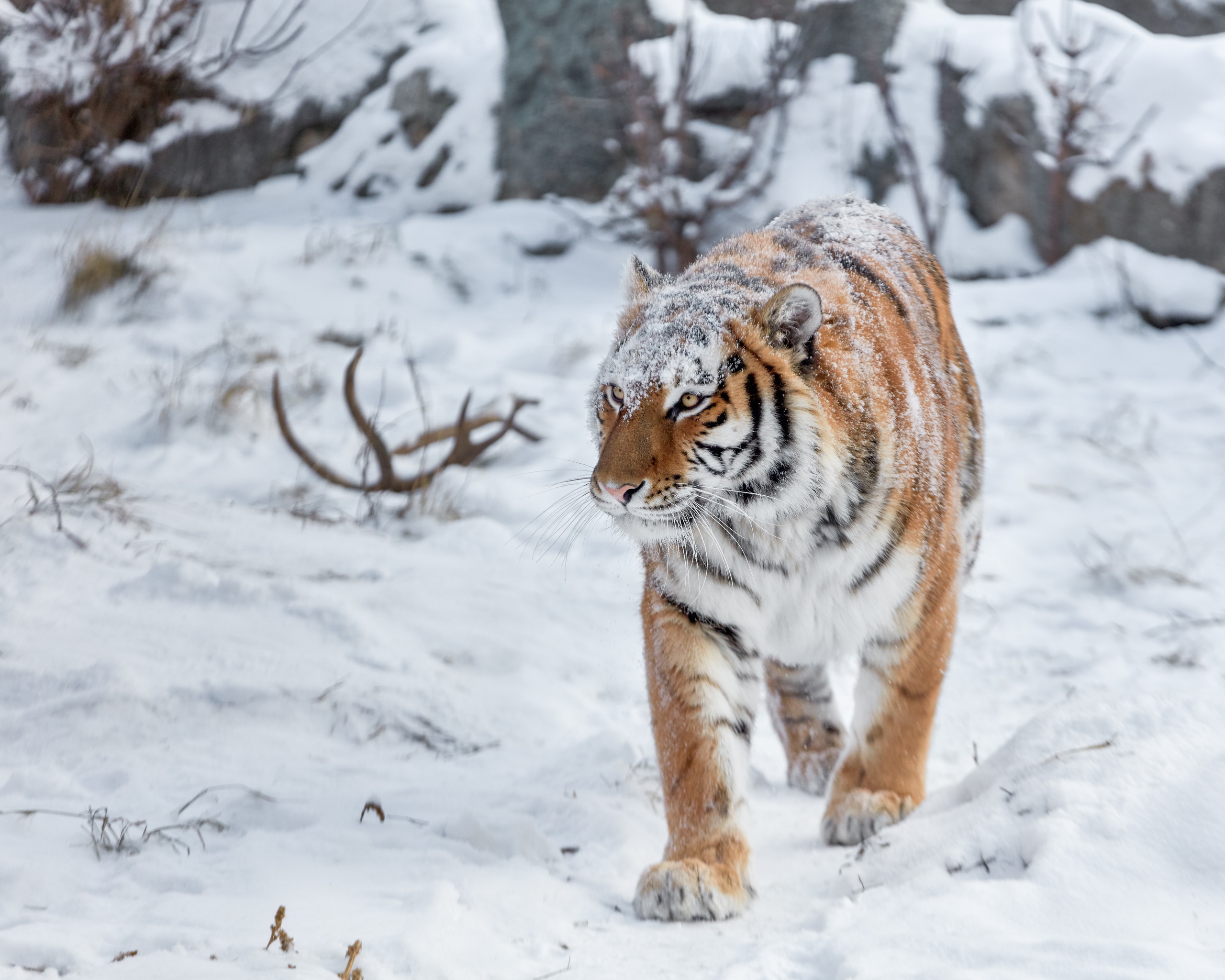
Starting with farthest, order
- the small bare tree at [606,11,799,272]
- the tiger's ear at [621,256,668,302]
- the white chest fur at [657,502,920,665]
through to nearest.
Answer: the small bare tree at [606,11,799,272] → the tiger's ear at [621,256,668,302] → the white chest fur at [657,502,920,665]

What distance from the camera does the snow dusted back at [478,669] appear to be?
1.72 metres

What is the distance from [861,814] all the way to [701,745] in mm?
439

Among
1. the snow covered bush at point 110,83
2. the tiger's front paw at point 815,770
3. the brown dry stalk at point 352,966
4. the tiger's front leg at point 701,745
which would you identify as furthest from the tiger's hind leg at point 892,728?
the snow covered bush at point 110,83

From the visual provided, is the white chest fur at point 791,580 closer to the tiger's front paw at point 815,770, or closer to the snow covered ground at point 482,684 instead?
the snow covered ground at point 482,684

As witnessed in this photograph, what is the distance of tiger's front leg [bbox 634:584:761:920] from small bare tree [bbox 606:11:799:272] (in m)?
5.23

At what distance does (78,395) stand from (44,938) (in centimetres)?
403

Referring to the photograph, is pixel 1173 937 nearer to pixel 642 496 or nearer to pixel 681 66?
pixel 642 496

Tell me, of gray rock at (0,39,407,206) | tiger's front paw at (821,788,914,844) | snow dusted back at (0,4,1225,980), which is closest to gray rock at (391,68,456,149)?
gray rock at (0,39,407,206)

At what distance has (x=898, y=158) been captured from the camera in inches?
303

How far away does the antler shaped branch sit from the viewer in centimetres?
422

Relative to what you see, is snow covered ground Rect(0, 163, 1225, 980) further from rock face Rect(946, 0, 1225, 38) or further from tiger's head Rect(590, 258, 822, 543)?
rock face Rect(946, 0, 1225, 38)

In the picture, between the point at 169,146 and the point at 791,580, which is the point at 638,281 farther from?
the point at 169,146

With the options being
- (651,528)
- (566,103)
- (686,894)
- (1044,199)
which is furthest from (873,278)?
(566,103)

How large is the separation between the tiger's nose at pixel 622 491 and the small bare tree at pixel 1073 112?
601 centimetres
